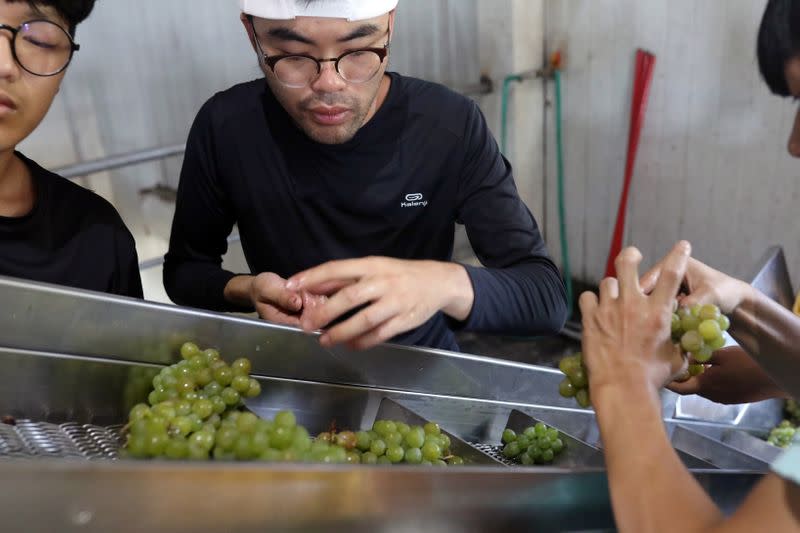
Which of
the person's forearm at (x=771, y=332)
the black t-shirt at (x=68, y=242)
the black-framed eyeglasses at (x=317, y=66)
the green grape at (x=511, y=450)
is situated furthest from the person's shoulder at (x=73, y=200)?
the person's forearm at (x=771, y=332)

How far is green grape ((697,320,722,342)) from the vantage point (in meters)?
1.01

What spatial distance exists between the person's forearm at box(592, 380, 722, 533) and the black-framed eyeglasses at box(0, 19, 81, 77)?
3.61 feet

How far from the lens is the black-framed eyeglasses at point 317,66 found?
1570mm

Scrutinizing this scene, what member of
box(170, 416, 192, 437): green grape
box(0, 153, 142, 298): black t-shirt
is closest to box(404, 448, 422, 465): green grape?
box(170, 416, 192, 437): green grape

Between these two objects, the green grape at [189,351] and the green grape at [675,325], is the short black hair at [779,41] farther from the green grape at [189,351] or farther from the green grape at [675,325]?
the green grape at [189,351]

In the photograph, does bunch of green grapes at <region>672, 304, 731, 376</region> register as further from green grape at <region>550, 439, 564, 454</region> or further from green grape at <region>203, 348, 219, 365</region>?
green grape at <region>203, 348, 219, 365</region>

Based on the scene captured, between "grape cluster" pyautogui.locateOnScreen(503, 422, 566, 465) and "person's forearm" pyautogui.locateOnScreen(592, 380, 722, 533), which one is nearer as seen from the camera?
"person's forearm" pyautogui.locateOnScreen(592, 380, 722, 533)

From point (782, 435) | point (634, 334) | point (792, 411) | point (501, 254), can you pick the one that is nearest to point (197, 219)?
point (501, 254)

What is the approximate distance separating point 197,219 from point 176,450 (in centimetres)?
110

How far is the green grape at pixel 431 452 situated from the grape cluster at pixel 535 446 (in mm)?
210

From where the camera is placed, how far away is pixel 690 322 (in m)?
1.05

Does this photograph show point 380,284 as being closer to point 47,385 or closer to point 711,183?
point 47,385

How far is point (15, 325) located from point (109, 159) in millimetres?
2605

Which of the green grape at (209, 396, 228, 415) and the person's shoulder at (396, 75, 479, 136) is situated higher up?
the person's shoulder at (396, 75, 479, 136)
